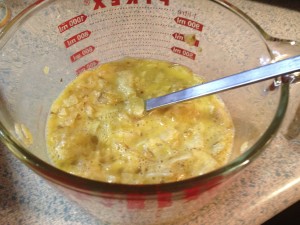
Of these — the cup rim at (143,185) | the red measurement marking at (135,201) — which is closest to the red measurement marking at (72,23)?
the cup rim at (143,185)

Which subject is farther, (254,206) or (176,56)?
(176,56)

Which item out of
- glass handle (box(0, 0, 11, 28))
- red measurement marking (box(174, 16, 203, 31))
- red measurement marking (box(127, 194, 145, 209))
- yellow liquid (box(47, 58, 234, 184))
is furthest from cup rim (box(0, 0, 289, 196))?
glass handle (box(0, 0, 11, 28))

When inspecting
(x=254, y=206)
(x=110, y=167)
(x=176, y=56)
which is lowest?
(x=254, y=206)

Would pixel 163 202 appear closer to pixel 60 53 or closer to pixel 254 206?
pixel 254 206

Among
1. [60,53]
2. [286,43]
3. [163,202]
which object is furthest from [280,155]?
[60,53]

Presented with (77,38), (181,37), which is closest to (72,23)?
(77,38)

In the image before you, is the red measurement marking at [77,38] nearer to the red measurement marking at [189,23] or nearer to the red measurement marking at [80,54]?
the red measurement marking at [80,54]

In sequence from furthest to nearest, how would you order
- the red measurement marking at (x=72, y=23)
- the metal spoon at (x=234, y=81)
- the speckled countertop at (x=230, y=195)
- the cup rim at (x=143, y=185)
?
the red measurement marking at (x=72, y=23), the speckled countertop at (x=230, y=195), the metal spoon at (x=234, y=81), the cup rim at (x=143, y=185)
